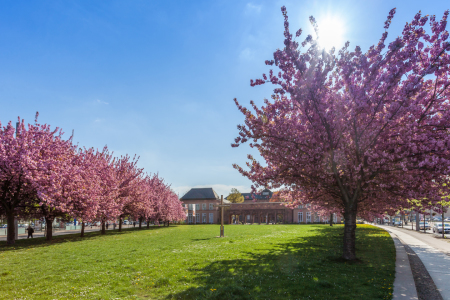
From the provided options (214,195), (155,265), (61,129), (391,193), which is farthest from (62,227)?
(391,193)

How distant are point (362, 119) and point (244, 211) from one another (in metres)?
77.2

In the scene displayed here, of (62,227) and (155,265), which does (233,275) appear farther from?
(62,227)

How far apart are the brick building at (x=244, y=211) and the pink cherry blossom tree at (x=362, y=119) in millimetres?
65144

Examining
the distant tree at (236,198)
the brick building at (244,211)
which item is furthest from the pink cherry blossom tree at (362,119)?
the distant tree at (236,198)

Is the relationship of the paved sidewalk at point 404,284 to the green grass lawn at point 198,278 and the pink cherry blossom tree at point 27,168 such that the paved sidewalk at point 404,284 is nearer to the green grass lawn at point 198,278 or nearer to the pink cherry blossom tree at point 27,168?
the green grass lawn at point 198,278

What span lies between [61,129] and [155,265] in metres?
19.9

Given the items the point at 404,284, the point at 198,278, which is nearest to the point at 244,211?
the point at 198,278

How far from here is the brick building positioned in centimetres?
8450

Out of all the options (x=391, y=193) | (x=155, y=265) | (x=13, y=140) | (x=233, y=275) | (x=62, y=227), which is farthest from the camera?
(x=62, y=227)

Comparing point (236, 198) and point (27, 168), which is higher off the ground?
point (27, 168)

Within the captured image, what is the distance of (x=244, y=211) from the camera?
87.3 metres

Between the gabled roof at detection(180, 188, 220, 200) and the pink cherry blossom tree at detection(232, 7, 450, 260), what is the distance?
9163cm

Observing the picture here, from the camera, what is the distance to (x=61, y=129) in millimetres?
26250

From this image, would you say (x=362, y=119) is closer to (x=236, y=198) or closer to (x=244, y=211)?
(x=244, y=211)
